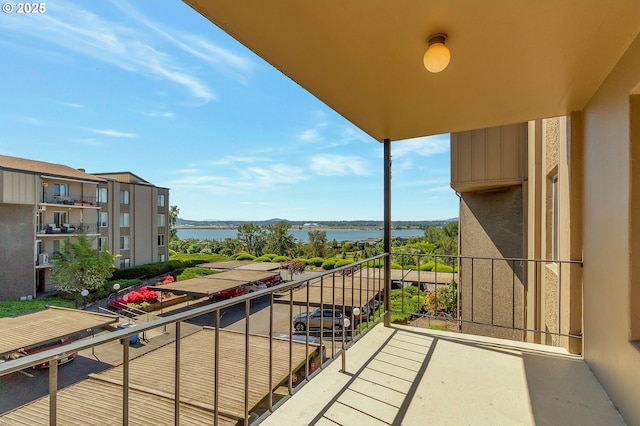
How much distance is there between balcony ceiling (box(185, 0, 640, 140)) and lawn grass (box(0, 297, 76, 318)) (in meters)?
18.1

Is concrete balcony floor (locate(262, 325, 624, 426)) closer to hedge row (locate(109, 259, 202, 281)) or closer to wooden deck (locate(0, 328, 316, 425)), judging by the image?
wooden deck (locate(0, 328, 316, 425))

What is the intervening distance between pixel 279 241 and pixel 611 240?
33.3 meters

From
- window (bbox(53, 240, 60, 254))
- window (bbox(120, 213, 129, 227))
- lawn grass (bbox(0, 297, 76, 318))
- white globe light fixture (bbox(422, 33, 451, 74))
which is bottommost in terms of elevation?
lawn grass (bbox(0, 297, 76, 318))

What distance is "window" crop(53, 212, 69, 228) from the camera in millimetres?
18758

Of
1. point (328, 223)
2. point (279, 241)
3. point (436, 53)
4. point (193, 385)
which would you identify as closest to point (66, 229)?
point (279, 241)

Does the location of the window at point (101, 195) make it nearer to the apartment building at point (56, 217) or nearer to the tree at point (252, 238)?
the apartment building at point (56, 217)

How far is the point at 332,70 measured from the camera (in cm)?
176

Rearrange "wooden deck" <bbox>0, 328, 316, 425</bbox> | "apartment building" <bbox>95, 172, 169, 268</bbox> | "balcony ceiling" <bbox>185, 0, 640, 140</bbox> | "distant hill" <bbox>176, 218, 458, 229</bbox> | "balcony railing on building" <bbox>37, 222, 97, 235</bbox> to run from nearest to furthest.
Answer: "balcony ceiling" <bbox>185, 0, 640, 140</bbox> < "wooden deck" <bbox>0, 328, 316, 425</bbox> < "balcony railing on building" <bbox>37, 222, 97, 235</bbox> < "apartment building" <bbox>95, 172, 169, 268</bbox> < "distant hill" <bbox>176, 218, 458, 229</bbox>

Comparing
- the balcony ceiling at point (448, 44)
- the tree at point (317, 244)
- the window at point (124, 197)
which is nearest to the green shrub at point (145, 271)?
the window at point (124, 197)

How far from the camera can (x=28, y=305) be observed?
15258 mm

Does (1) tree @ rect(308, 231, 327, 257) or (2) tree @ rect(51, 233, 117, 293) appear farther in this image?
(1) tree @ rect(308, 231, 327, 257)

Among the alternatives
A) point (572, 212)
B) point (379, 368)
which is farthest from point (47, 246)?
point (572, 212)

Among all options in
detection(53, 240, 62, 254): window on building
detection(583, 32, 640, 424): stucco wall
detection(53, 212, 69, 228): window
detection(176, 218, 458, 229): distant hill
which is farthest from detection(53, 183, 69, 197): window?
detection(583, 32, 640, 424): stucco wall

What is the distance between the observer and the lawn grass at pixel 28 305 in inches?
541
